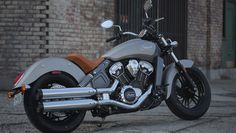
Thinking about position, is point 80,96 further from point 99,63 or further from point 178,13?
point 178,13

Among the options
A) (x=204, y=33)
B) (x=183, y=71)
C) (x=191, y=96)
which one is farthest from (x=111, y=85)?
(x=204, y=33)

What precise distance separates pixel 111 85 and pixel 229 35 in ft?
42.2

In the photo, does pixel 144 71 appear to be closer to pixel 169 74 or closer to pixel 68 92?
pixel 169 74

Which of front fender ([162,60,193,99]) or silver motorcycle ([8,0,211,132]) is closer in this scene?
silver motorcycle ([8,0,211,132])

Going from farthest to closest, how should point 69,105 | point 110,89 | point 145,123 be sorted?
point 145,123
point 110,89
point 69,105

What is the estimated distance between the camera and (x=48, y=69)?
5727 mm

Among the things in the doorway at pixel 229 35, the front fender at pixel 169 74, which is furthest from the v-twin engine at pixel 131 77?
the doorway at pixel 229 35

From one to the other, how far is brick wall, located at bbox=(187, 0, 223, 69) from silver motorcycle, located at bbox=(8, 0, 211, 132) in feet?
27.3

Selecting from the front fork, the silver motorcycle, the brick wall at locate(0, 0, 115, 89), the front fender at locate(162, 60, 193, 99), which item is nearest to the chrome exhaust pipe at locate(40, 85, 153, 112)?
the silver motorcycle

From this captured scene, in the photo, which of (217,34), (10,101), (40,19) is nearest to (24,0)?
(40,19)

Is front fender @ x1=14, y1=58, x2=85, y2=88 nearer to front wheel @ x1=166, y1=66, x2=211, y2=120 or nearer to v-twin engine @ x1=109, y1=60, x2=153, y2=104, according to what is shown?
v-twin engine @ x1=109, y1=60, x2=153, y2=104

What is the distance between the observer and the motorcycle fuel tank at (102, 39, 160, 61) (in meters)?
6.29

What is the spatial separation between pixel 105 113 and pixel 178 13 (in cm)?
924

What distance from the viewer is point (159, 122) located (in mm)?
6828
